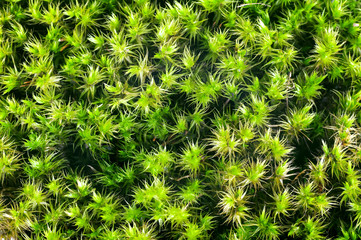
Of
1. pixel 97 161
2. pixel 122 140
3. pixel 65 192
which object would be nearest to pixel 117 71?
pixel 122 140

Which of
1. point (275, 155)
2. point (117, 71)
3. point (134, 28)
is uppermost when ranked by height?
point (134, 28)

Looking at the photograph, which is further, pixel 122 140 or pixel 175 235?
pixel 122 140

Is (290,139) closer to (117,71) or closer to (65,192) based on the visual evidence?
(117,71)

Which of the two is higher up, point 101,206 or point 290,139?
point 290,139

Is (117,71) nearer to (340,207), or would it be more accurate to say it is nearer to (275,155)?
(275,155)

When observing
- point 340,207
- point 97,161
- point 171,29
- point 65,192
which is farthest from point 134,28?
point 340,207

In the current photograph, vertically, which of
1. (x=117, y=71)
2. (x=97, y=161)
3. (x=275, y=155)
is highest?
(x=117, y=71)
